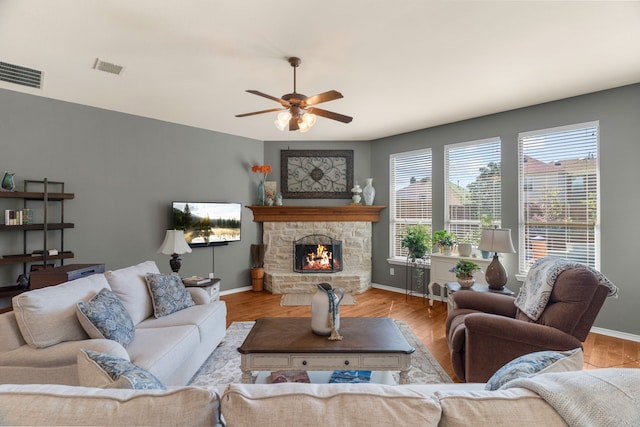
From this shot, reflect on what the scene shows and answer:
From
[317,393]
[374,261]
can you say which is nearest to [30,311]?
[317,393]

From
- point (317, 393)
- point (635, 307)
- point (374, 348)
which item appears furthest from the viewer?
point (635, 307)

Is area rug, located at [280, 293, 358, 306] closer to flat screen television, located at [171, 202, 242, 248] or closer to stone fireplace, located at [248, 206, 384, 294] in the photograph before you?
stone fireplace, located at [248, 206, 384, 294]

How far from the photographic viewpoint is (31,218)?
3.35m

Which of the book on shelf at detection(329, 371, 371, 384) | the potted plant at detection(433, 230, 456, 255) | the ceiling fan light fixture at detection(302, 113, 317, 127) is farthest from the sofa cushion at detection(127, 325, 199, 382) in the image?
the potted plant at detection(433, 230, 456, 255)

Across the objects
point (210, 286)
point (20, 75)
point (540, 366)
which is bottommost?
point (210, 286)

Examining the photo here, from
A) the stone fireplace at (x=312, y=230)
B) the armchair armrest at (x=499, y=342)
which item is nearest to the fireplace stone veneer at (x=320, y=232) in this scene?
the stone fireplace at (x=312, y=230)

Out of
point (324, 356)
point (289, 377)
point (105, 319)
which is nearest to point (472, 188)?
point (324, 356)

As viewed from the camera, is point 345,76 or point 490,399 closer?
point 490,399

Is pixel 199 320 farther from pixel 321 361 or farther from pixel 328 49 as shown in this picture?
pixel 328 49

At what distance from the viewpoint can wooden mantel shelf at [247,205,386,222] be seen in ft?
17.5

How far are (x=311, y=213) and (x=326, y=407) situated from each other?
4.64 metres

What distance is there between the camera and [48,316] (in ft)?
5.90

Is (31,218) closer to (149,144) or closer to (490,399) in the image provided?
(149,144)

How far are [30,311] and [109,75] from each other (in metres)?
2.33
